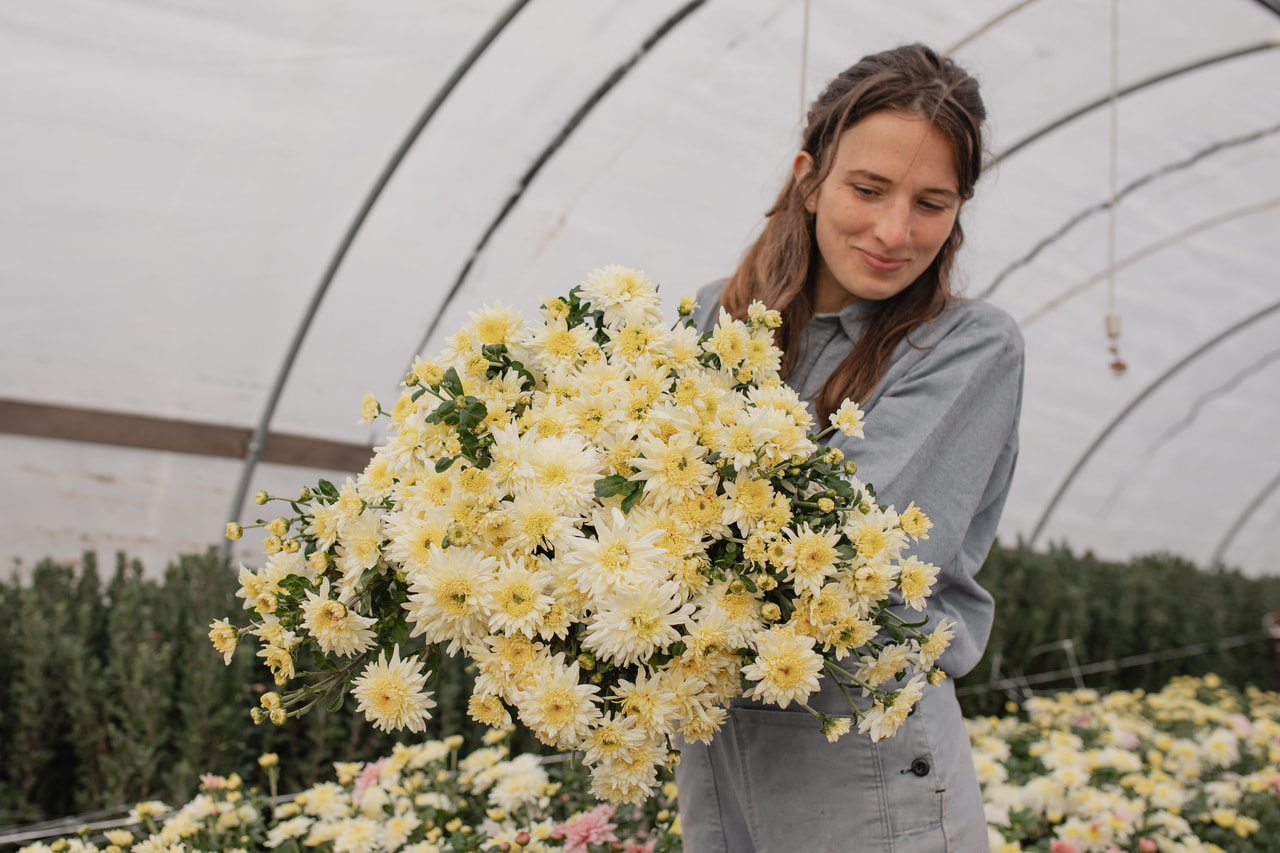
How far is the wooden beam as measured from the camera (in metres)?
3.78

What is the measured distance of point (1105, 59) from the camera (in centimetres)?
443

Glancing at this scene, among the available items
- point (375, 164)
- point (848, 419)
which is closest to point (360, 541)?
point (848, 419)

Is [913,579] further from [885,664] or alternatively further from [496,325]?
[496,325]

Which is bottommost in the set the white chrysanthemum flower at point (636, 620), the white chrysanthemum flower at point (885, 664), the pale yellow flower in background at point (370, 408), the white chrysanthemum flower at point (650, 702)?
the white chrysanthemum flower at point (650, 702)

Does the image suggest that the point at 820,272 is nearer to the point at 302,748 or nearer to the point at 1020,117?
the point at 302,748

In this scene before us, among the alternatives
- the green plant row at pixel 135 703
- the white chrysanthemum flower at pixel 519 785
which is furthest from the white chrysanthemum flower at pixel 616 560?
the green plant row at pixel 135 703

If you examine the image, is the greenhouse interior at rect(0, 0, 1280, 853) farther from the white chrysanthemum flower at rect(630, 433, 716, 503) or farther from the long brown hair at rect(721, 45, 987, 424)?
the long brown hair at rect(721, 45, 987, 424)

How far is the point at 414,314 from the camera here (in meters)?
4.20

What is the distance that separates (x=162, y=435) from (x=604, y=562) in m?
3.69

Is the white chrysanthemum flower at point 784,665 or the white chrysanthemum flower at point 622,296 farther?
the white chrysanthemum flower at point 622,296

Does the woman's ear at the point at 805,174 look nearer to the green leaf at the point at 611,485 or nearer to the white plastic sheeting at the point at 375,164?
the green leaf at the point at 611,485

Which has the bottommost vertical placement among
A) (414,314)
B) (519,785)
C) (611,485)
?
(519,785)

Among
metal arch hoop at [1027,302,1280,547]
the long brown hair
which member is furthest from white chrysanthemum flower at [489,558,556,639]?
metal arch hoop at [1027,302,1280,547]

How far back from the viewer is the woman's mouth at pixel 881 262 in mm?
1281
